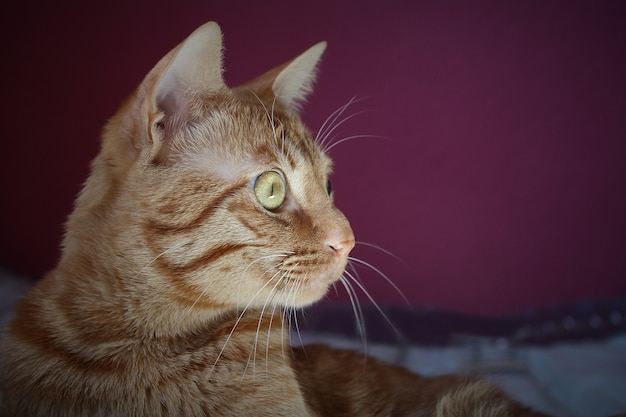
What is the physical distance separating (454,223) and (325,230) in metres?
1.26

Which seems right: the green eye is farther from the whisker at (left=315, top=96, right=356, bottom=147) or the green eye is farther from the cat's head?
the whisker at (left=315, top=96, right=356, bottom=147)

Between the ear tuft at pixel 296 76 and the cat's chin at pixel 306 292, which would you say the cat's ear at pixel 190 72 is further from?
the cat's chin at pixel 306 292

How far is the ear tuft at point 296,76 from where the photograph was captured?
140cm

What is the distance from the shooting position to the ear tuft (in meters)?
1.40

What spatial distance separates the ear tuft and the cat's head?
24cm

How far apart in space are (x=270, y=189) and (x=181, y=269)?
0.80 feet

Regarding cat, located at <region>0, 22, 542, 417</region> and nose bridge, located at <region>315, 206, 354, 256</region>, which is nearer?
cat, located at <region>0, 22, 542, 417</region>

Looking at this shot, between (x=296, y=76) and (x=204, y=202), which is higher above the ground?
(x=296, y=76)

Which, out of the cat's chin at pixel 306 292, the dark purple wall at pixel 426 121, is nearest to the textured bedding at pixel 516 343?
the dark purple wall at pixel 426 121

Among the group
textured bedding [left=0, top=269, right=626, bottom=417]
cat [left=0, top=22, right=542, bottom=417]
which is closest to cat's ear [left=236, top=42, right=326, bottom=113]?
cat [left=0, top=22, right=542, bottom=417]

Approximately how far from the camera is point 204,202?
3.48ft

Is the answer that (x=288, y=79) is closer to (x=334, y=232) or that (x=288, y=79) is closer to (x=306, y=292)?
(x=334, y=232)

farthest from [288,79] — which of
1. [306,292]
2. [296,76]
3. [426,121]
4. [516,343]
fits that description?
[516,343]

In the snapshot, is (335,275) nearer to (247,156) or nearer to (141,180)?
(247,156)
